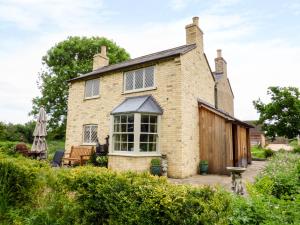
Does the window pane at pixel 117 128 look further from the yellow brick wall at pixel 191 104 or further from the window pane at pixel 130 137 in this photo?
the yellow brick wall at pixel 191 104

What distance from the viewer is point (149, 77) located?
12859mm

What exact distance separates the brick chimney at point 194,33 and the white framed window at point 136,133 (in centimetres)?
553

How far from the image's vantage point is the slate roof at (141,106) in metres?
11.5

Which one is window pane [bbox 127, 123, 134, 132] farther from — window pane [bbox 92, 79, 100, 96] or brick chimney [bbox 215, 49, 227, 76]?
brick chimney [bbox 215, 49, 227, 76]

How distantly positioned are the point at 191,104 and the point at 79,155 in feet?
25.0

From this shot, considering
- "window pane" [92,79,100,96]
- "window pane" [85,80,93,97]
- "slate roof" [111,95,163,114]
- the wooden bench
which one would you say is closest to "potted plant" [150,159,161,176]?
"slate roof" [111,95,163,114]

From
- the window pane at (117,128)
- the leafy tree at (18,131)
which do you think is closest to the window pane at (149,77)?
the window pane at (117,128)

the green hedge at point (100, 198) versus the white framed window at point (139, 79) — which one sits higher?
the white framed window at point (139, 79)

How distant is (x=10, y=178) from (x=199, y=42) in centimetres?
1232

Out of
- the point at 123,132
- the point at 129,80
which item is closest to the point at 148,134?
the point at 123,132

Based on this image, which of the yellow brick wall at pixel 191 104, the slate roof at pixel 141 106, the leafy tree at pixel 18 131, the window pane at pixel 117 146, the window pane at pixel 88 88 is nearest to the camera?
the yellow brick wall at pixel 191 104

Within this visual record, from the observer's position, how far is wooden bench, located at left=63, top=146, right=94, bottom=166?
44.9 ft

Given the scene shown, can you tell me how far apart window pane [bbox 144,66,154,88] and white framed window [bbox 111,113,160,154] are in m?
2.05

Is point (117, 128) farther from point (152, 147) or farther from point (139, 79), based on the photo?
point (139, 79)
